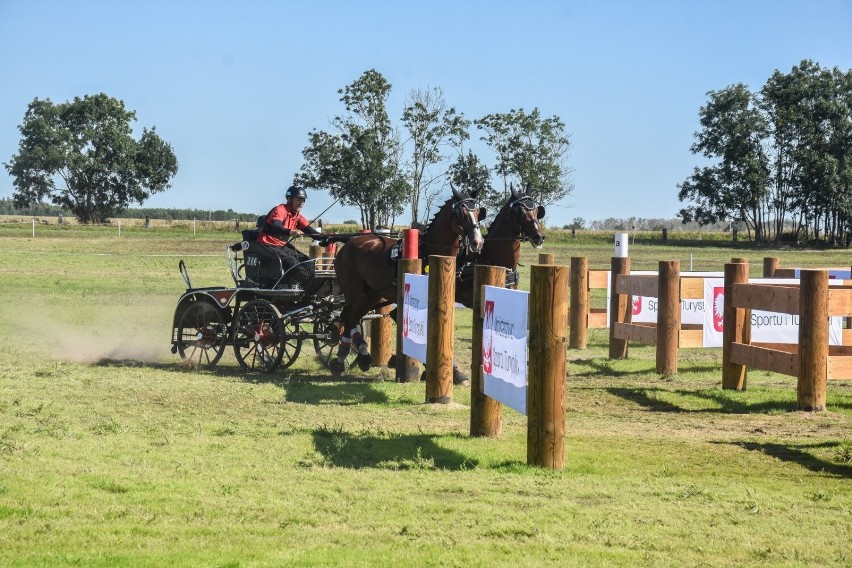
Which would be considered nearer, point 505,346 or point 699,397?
point 505,346

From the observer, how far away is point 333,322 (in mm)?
15273

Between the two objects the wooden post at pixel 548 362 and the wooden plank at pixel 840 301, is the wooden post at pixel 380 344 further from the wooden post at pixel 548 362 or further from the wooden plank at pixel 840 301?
the wooden post at pixel 548 362

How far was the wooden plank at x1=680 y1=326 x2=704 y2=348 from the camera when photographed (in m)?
15.4

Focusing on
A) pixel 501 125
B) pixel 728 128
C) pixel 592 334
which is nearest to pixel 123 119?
pixel 501 125

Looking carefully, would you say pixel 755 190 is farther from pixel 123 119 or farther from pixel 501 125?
pixel 123 119

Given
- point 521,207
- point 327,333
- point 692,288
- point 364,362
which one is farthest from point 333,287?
point 692,288

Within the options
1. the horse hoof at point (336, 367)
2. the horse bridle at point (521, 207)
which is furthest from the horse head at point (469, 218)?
the horse hoof at point (336, 367)

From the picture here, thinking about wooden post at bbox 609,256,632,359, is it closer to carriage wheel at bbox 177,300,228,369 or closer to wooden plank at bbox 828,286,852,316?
wooden plank at bbox 828,286,852,316

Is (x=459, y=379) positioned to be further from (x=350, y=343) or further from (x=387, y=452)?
Answer: (x=387, y=452)

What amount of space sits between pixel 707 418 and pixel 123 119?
83658mm

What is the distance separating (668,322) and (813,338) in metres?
3.21

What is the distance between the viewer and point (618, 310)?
54.5 ft

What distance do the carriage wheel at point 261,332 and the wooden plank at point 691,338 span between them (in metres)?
5.18

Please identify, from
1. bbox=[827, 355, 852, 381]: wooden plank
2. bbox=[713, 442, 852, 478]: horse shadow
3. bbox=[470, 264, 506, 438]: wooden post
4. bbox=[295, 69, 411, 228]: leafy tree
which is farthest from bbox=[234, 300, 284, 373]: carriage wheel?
bbox=[295, 69, 411, 228]: leafy tree
